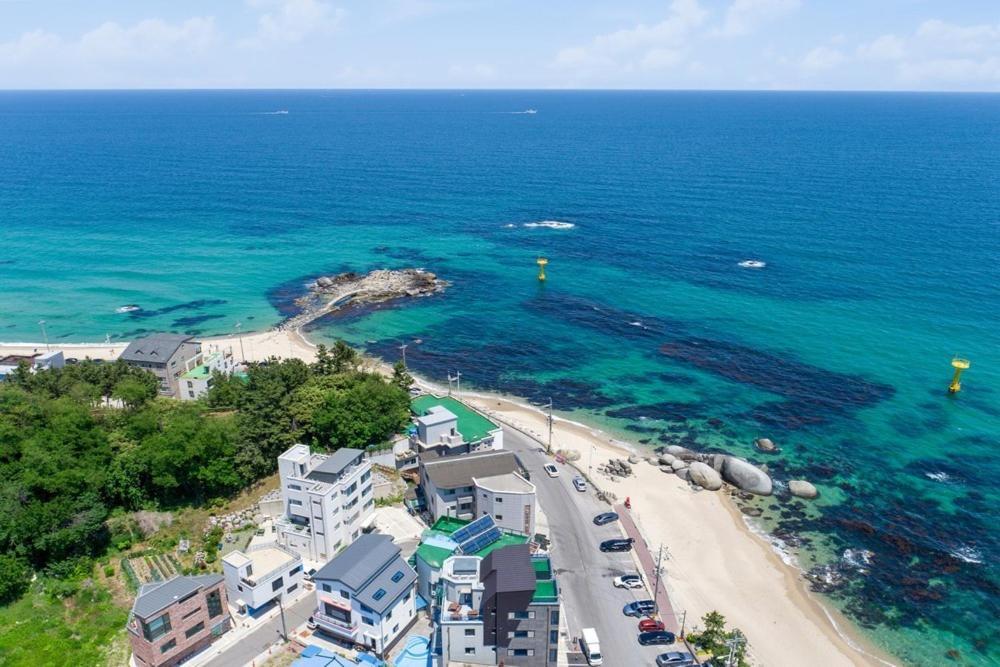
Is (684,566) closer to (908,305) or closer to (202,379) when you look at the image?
(202,379)

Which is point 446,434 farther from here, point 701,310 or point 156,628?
point 701,310

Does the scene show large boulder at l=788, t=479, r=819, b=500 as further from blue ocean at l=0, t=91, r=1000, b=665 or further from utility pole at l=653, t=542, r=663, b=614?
utility pole at l=653, t=542, r=663, b=614

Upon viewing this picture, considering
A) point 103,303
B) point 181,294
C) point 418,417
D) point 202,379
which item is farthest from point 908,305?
point 103,303

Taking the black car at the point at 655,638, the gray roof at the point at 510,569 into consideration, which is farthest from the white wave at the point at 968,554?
the gray roof at the point at 510,569

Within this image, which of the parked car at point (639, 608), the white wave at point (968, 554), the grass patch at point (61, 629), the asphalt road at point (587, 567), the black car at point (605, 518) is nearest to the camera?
the grass patch at point (61, 629)

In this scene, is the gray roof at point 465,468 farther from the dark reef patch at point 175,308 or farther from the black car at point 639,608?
the dark reef patch at point 175,308
